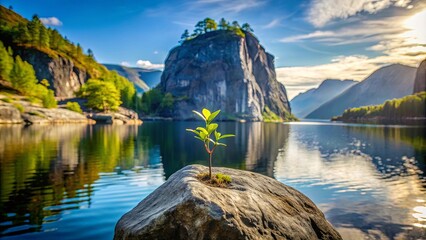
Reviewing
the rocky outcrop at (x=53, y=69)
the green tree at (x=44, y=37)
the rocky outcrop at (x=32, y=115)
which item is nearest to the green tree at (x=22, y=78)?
the rocky outcrop at (x=32, y=115)

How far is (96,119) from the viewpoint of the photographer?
465 feet

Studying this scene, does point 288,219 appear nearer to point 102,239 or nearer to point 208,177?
point 208,177

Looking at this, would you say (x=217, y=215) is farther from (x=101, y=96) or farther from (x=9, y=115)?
(x=101, y=96)


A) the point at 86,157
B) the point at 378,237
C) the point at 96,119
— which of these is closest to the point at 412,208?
the point at 378,237

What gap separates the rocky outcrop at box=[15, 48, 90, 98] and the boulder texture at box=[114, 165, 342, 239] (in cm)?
18237

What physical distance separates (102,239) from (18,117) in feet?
→ 346

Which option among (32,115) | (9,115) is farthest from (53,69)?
(9,115)

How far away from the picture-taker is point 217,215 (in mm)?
6359

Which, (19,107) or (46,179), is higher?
(19,107)

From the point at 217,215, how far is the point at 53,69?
188961 mm

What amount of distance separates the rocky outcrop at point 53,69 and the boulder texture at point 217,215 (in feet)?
598

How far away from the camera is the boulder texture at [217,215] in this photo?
6410 mm

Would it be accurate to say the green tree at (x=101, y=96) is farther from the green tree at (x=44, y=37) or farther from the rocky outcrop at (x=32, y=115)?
the green tree at (x=44, y=37)

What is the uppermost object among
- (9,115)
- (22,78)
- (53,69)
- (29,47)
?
(29,47)
